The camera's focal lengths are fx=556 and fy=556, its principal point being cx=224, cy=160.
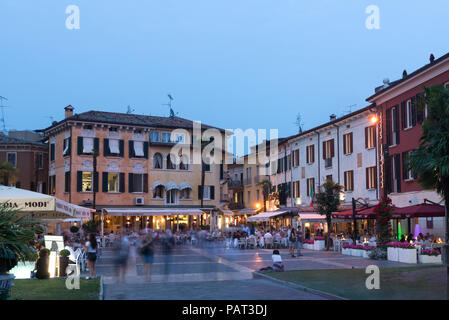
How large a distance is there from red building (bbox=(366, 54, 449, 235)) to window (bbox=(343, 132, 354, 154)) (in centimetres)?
400

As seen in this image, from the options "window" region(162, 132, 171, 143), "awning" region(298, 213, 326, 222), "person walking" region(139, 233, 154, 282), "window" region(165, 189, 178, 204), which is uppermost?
"window" region(162, 132, 171, 143)

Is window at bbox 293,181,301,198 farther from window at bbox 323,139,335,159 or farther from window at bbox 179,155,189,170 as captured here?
window at bbox 179,155,189,170

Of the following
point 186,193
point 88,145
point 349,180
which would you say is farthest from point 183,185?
point 349,180

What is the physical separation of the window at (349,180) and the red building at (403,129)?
444cm

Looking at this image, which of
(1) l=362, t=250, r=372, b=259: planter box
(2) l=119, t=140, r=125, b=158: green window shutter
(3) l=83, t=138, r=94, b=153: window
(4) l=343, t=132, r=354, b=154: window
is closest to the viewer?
(1) l=362, t=250, r=372, b=259: planter box

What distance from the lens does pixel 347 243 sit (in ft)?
97.3

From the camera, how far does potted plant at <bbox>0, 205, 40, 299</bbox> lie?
10414mm

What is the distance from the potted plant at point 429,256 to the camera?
2322 cm

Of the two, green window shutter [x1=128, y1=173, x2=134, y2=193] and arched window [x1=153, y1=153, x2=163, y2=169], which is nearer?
green window shutter [x1=128, y1=173, x2=134, y2=193]

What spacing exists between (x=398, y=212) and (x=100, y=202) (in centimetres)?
2830

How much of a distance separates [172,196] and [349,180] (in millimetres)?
17392

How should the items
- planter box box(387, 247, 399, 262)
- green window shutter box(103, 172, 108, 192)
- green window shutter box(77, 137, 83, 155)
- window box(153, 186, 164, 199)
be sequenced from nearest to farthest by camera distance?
planter box box(387, 247, 399, 262) < green window shutter box(77, 137, 83, 155) < green window shutter box(103, 172, 108, 192) < window box(153, 186, 164, 199)

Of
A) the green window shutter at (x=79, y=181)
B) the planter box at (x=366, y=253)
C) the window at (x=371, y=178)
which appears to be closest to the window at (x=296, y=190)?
the window at (x=371, y=178)

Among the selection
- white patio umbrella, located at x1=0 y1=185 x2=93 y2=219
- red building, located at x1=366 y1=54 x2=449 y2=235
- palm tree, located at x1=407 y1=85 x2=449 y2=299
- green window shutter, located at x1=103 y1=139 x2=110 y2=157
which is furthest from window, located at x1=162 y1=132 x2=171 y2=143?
palm tree, located at x1=407 y1=85 x2=449 y2=299
